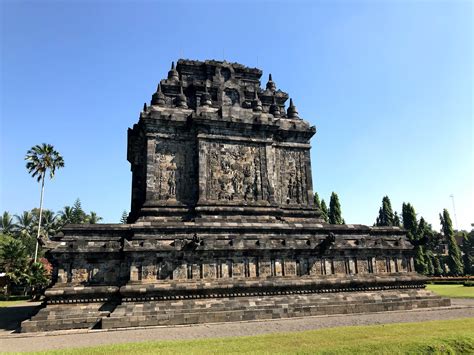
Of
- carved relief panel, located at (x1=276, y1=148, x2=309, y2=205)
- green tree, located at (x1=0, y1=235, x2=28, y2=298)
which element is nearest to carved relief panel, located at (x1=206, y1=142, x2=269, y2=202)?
carved relief panel, located at (x1=276, y1=148, x2=309, y2=205)

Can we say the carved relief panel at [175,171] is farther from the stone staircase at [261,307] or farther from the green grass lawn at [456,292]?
the green grass lawn at [456,292]

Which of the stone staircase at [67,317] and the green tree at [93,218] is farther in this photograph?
the green tree at [93,218]

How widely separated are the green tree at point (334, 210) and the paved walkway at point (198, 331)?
40655 millimetres

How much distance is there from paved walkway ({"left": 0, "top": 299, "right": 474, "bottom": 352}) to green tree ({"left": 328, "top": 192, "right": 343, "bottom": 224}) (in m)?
40.7

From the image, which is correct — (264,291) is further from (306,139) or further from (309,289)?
(306,139)

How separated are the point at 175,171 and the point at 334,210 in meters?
42.2

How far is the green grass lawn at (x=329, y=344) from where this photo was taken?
10625 mm

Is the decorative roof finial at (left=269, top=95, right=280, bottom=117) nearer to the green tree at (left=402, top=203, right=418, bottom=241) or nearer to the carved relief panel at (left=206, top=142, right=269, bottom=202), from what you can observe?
the carved relief panel at (left=206, top=142, right=269, bottom=202)

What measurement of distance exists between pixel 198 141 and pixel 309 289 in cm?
1180

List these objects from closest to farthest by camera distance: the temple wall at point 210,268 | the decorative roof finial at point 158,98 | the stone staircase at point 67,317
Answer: the stone staircase at point 67,317
the temple wall at point 210,268
the decorative roof finial at point 158,98

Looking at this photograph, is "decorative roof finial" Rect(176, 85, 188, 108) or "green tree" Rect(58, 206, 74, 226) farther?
"green tree" Rect(58, 206, 74, 226)

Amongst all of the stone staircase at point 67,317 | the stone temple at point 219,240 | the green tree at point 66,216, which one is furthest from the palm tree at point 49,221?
the stone staircase at point 67,317

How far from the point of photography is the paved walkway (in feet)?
43.4

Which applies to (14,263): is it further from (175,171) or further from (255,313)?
(255,313)
